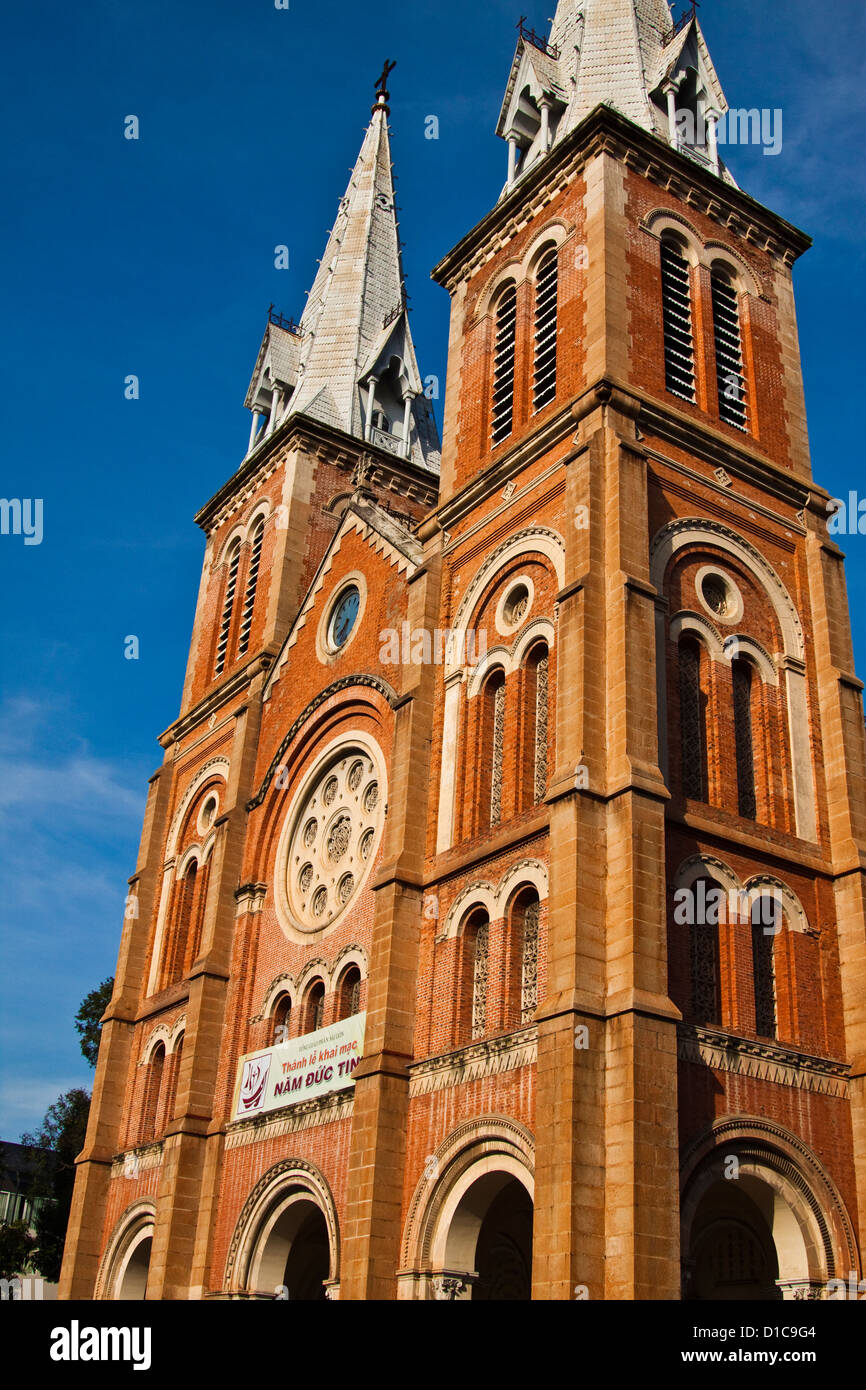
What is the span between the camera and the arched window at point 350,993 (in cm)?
2536

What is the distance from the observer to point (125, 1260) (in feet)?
97.8

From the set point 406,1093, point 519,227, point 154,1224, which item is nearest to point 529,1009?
point 406,1093

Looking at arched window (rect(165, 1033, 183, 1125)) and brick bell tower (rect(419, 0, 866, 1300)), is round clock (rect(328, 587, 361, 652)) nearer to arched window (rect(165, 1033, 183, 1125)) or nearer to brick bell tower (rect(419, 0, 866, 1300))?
brick bell tower (rect(419, 0, 866, 1300))

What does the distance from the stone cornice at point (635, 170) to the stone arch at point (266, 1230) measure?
64.9 feet

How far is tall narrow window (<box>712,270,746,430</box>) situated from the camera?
27031mm

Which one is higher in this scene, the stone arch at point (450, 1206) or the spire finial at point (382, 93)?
the spire finial at point (382, 93)

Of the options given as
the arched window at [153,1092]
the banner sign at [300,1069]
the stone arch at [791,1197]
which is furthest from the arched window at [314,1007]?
the stone arch at [791,1197]

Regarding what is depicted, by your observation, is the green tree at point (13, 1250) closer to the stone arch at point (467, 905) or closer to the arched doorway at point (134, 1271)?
the arched doorway at point (134, 1271)

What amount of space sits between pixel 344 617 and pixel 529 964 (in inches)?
470

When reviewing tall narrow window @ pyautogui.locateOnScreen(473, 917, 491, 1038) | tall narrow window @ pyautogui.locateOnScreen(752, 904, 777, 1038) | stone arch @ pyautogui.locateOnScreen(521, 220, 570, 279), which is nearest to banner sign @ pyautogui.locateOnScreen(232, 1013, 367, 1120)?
tall narrow window @ pyautogui.locateOnScreen(473, 917, 491, 1038)

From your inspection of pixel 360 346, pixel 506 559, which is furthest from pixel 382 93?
pixel 506 559

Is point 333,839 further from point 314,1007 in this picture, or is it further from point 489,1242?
point 489,1242
